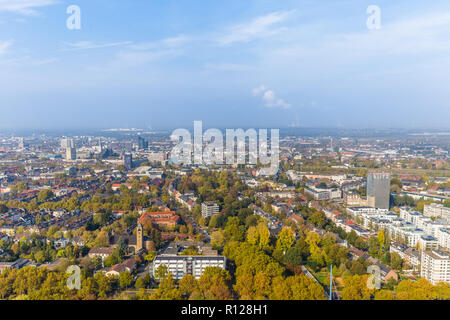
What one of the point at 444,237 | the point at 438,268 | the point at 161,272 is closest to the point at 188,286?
the point at 161,272

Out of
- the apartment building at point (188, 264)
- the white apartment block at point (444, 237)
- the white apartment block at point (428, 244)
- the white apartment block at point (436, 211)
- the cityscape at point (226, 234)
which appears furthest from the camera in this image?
the white apartment block at point (436, 211)

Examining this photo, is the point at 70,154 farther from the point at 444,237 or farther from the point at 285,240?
the point at 444,237

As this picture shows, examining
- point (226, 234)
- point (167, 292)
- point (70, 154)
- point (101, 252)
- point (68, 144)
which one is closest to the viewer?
point (167, 292)

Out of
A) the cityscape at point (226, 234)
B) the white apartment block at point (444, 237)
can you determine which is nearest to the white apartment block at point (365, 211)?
the cityscape at point (226, 234)

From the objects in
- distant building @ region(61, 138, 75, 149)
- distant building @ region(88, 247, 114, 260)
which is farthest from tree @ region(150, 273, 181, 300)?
distant building @ region(61, 138, 75, 149)

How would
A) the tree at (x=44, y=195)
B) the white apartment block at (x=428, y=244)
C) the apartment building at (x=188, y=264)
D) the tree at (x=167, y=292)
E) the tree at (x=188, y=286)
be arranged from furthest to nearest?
1. the tree at (x=44, y=195)
2. the white apartment block at (x=428, y=244)
3. the apartment building at (x=188, y=264)
4. the tree at (x=188, y=286)
5. the tree at (x=167, y=292)

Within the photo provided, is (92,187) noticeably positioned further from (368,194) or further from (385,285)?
(385,285)

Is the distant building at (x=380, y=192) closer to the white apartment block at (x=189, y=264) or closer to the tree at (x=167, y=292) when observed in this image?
the white apartment block at (x=189, y=264)
